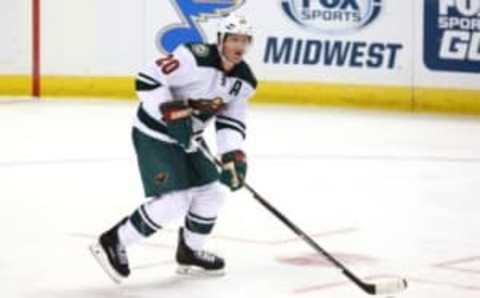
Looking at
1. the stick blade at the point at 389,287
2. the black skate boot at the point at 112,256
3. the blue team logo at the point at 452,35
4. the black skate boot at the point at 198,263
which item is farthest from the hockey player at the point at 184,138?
the blue team logo at the point at 452,35

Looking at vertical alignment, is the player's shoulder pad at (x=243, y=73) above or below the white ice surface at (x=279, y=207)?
above

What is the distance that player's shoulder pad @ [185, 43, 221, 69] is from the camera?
426 centimetres

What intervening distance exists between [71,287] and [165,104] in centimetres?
69

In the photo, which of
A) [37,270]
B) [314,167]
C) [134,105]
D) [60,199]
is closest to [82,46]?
[134,105]

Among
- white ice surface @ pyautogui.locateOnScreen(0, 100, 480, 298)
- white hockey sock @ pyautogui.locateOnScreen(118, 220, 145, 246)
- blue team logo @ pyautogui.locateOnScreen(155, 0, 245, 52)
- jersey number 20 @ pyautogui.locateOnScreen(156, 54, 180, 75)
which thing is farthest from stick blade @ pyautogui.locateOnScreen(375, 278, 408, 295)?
blue team logo @ pyautogui.locateOnScreen(155, 0, 245, 52)

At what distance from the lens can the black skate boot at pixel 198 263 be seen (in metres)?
4.48

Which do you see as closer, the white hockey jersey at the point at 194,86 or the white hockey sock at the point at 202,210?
the white hockey jersey at the point at 194,86

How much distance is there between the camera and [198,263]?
4.48 m

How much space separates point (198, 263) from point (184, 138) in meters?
0.56

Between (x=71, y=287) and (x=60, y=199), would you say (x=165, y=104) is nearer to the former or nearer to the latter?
(x=71, y=287)

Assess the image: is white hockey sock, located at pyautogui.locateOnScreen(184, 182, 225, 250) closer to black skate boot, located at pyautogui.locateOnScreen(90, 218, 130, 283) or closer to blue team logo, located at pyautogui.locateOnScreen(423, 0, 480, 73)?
black skate boot, located at pyautogui.locateOnScreen(90, 218, 130, 283)

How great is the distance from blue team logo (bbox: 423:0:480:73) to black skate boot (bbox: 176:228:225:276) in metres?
6.59

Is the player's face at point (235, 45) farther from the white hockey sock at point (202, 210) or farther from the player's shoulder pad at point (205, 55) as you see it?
the white hockey sock at point (202, 210)

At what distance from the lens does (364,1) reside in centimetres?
1095
